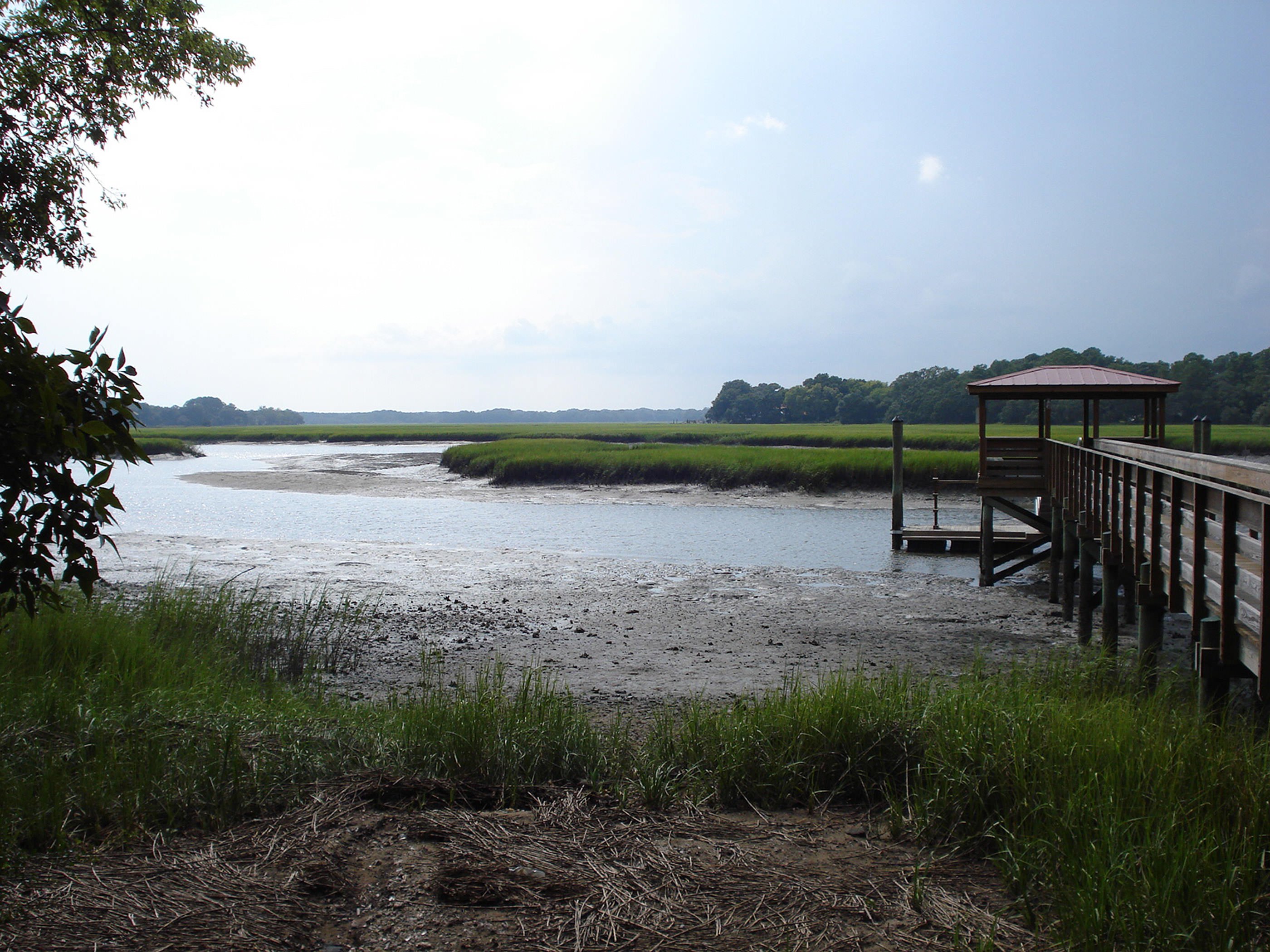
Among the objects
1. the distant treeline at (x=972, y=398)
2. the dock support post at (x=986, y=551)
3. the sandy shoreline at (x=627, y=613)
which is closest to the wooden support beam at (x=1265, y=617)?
the sandy shoreline at (x=627, y=613)

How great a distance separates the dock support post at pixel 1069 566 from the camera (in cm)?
1264

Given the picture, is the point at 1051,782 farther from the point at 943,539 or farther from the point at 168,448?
the point at 168,448

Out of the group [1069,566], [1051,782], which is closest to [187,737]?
[1051,782]

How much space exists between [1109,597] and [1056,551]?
189 inches

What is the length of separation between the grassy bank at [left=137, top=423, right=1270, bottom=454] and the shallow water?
22.2 ft

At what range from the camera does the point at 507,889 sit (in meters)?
3.46

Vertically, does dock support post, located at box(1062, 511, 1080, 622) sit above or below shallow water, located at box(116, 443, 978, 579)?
above

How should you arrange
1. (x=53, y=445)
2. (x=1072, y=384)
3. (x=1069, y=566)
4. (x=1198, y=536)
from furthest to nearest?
(x=1072, y=384), (x=1069, y=566), (x=1198, y=536), (x=53, y=445)

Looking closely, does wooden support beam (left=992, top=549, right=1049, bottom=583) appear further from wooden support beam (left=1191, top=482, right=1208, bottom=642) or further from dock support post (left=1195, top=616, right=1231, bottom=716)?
dock support post (left=1195, top=616, right=1231, bottom=716)

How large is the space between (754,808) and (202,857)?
2.57 meters

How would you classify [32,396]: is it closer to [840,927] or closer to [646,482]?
[840,927]

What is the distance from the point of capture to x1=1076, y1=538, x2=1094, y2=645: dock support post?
434 inches

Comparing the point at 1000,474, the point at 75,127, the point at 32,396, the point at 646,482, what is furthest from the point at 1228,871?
the point at 646,482

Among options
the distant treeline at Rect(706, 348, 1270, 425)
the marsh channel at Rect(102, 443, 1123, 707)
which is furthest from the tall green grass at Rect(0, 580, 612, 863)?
the distant treeline at Rect(706, 348, 1270, 425)
